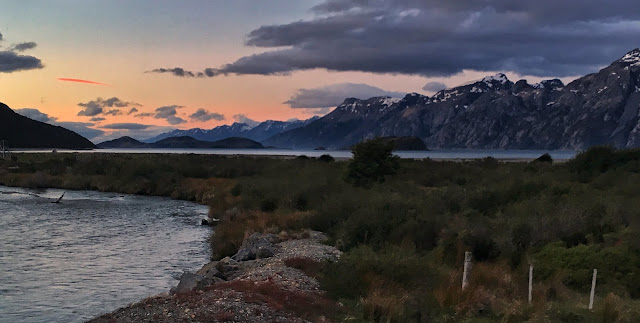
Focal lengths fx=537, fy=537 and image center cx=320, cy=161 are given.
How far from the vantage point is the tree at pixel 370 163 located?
1846 inches

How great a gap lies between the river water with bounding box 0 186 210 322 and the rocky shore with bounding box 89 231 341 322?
10.6ft

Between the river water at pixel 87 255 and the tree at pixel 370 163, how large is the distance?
45.1 feet

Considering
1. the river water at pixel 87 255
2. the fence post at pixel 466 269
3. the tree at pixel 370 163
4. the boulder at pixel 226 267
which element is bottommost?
the river water at pixel 87 255

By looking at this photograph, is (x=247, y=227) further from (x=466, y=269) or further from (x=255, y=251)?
(x=466, y=269)

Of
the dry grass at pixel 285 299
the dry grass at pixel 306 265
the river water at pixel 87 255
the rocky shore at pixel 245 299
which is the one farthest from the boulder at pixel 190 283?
the dry grass at pixel 306 265

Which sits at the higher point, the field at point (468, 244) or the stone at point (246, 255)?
the field at point (468, 244)

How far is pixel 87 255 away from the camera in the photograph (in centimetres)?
2555

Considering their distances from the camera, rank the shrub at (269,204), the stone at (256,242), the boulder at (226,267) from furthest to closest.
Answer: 1. the shrub at (269,204)
2. the stone at (256,242)
3. the boulder at (226,267)

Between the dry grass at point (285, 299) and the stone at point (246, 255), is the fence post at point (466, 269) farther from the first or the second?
the stone at point (246, 255)

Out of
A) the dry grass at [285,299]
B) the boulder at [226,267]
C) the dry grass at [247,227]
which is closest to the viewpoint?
the dry grass at [285,299]

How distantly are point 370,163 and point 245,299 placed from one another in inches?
1384

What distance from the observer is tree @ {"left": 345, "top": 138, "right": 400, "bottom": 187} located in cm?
4688

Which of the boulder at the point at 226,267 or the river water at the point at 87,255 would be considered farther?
the boulder at the point at 226,267

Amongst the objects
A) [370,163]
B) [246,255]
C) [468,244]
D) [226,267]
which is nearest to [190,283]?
[226,267]
